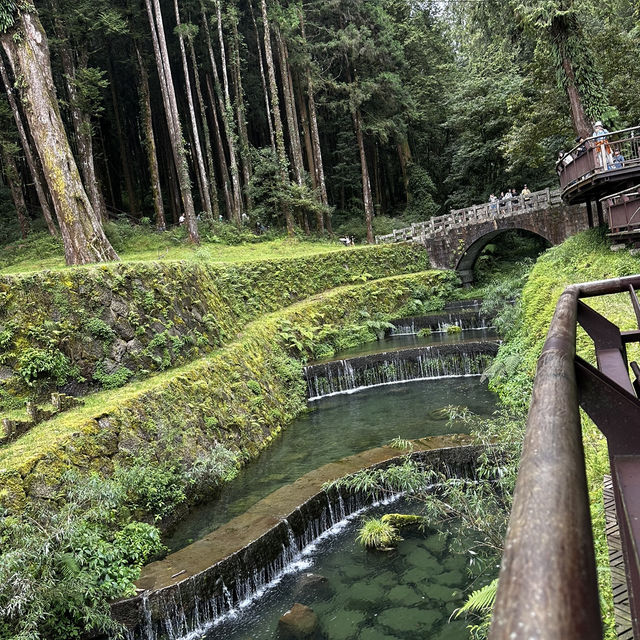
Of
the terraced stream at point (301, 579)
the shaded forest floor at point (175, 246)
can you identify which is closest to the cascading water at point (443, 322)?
the shaded forest floor at point (175, 246)

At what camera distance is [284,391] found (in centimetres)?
1444

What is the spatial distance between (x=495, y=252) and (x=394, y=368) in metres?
19.5

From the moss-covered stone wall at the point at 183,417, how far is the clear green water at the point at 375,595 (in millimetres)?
2917

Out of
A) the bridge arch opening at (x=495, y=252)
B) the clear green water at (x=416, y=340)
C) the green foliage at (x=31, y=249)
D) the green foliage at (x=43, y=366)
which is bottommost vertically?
the clear green water at (x=416, y=340)

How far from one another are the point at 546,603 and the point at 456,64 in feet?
145

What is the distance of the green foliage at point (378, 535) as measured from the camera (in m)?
7.49

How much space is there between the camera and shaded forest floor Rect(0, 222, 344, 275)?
2002cm

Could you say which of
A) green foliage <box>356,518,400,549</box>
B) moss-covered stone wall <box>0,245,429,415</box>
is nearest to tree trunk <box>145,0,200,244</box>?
moss-covered stone wall <box>0,245,429,415</box>

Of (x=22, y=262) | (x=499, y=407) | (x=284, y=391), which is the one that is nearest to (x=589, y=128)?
(x=499, y=407)

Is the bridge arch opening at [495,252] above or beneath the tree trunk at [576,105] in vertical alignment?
beneath

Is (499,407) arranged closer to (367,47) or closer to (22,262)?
(22,262)

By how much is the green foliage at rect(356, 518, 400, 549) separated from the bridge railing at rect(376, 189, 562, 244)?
2157 cm

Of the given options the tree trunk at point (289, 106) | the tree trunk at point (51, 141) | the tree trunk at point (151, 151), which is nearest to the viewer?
the tree trunk at point (51, 141)

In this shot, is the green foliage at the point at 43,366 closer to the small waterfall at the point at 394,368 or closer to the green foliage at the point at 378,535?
the green foliage at the point at 378,535
